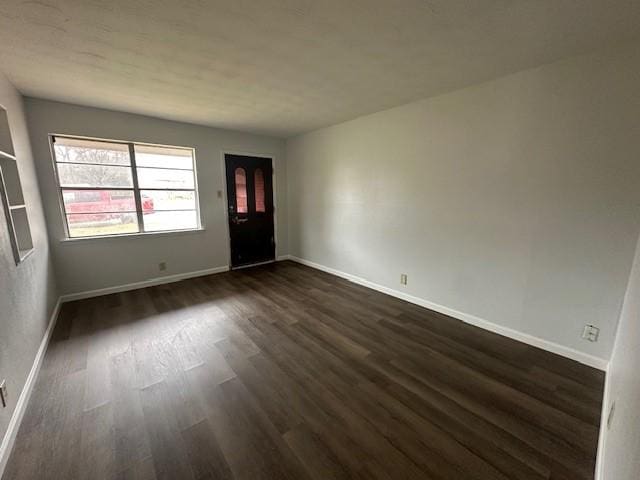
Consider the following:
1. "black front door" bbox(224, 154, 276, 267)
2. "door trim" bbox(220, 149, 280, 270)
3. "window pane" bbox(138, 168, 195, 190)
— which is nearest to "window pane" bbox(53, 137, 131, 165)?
"window pane" bbox(138, 168, 195, 190)

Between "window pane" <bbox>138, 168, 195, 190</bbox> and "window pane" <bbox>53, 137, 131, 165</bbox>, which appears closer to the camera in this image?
"window pane" <bbox>53, 137, 131, 165</bbox>

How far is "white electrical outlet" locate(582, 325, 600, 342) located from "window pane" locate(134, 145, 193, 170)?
16.7 feet

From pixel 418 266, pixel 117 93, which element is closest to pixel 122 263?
pixel 117 93

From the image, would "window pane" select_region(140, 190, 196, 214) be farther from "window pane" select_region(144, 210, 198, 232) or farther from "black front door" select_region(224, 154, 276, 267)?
"black front door" select_region(224, 154, 276, 267)

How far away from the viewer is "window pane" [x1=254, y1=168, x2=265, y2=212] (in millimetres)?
4797

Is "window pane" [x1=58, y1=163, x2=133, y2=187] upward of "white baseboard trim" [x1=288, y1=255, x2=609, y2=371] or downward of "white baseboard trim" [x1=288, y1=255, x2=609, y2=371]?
upward

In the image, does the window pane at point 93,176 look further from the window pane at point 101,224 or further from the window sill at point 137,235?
the window sill at point 137,235

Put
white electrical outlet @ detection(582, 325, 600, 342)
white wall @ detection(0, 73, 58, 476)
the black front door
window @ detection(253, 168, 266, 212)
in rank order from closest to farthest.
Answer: white wall @ detection(0, 73, 58, 476)
white electrical outlet @ detection(582, 325, 600, 342)
the black front door
window @ detection(253, 168, 266, 212)

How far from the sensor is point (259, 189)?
486 cm

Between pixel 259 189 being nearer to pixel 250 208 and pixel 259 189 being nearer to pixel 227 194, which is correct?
pixel 250 208

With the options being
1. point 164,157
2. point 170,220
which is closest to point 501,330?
point 170,220

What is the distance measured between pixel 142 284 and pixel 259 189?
2453 millimetres

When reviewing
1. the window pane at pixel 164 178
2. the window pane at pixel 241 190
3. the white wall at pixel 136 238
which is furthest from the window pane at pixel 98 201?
the window pane at pixel 241 190

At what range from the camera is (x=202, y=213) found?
13.9 ft
